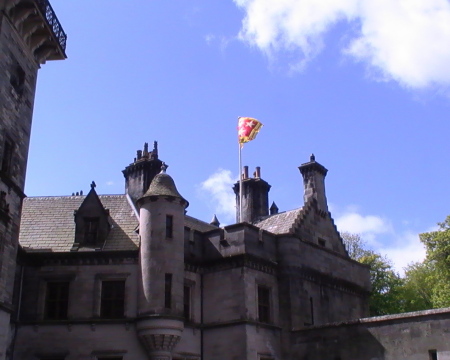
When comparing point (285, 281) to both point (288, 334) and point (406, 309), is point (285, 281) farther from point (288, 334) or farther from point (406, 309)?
point (406, 309)

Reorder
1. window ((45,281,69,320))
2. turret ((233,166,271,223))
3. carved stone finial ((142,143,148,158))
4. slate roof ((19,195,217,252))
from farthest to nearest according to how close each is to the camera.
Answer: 1. turret ((233,166,271,223))
2. carved stone finial ((142,143,148,158))
3. slate roof ((19,195,217,252))
4. window ((45,281,69,320))

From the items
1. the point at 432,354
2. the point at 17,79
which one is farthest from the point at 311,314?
the point at 17,79

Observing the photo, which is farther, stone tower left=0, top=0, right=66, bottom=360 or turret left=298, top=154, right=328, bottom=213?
turret left=298, top=154, right=328, bottom=213

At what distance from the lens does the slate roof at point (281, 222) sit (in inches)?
1350

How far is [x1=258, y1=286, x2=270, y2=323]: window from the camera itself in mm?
30156

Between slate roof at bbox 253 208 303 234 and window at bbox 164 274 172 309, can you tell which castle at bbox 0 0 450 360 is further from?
slate roof at bbox 253 208 303 234

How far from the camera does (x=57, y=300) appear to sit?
28.8m

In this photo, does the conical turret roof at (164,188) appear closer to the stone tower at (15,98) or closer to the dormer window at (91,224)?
the dormer window at (91,224)

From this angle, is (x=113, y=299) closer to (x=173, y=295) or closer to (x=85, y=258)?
(x=85, y=258)

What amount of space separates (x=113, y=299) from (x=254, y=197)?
14.4 meters

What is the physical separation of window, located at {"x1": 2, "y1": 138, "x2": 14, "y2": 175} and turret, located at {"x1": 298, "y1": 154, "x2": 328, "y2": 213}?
1848 cm

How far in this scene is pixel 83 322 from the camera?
91.8 feet

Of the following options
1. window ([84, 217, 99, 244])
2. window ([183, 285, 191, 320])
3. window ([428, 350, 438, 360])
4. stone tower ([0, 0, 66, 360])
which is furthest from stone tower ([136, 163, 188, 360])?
window ([428, 350, 438, 360])

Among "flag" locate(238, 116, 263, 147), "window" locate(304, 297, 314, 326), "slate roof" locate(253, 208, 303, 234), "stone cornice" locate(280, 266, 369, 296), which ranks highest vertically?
"flag" locate(238, 116, 263, 147)
